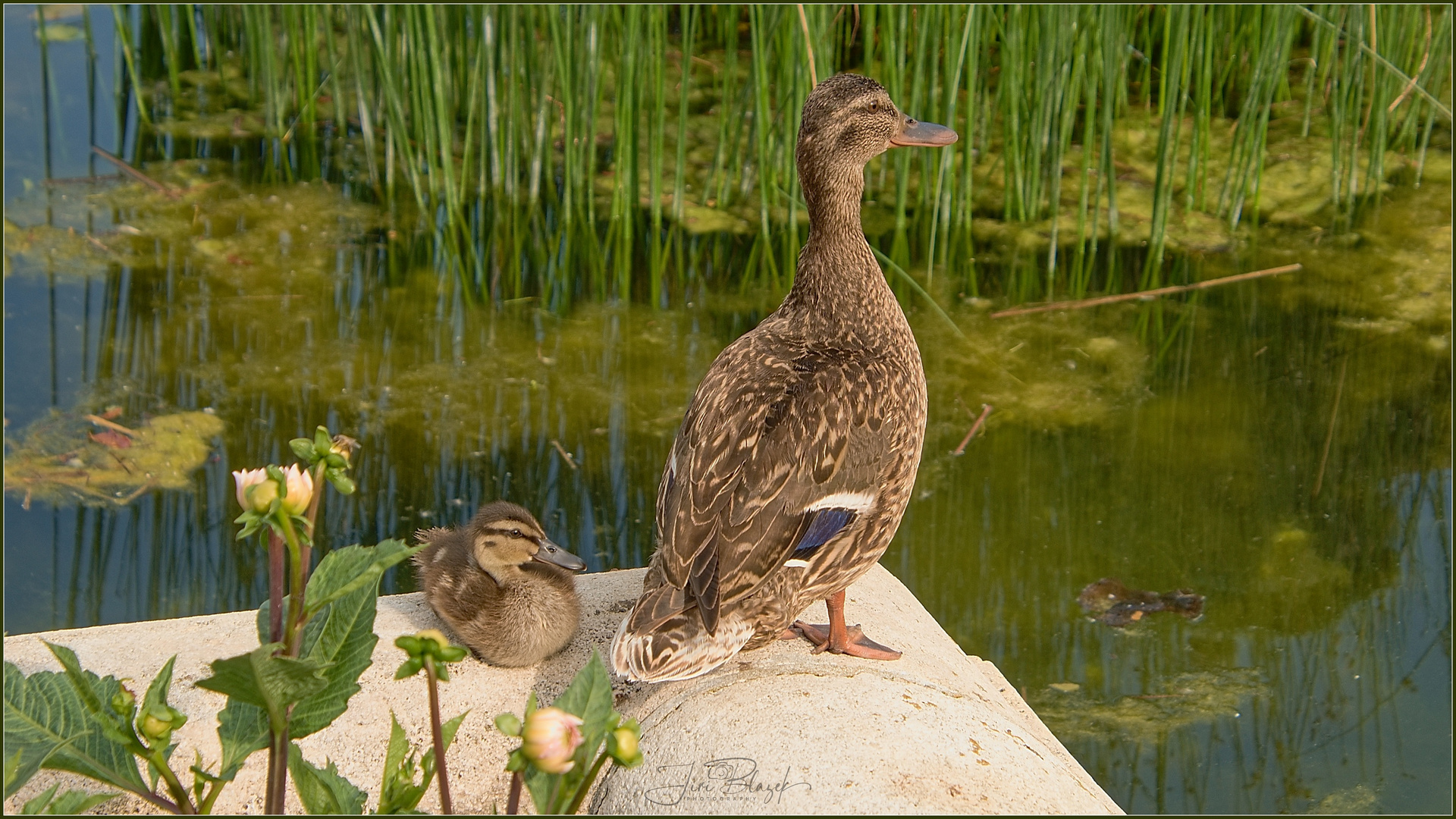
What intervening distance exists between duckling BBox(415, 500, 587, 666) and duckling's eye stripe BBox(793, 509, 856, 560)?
26.4 inches

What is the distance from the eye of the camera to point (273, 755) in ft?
6.82

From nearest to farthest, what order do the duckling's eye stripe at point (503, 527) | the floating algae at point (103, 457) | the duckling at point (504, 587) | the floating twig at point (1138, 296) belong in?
the duckling at point (504, 587) → the duckling's eye stripe at point (503, 527) → the floating algae at point (103, 457) → the floating twig at point (1138, 296)

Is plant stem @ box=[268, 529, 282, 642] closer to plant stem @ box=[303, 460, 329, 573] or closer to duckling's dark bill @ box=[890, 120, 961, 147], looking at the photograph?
plant stem @ box=[303, 460, 329, 573]

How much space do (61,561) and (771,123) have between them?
3.68m

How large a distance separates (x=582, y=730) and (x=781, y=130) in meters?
4.44

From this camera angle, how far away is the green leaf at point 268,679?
185cm

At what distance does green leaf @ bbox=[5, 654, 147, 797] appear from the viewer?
2084 mm

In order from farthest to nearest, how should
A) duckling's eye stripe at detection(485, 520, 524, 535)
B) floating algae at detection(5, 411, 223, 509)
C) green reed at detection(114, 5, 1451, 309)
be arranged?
green reed at detection(114, 5, 1451, 309) < floating algae at detection(5, 411, 223, 509) < duckling's eye stripe at detection(485, 520, 524, 535)

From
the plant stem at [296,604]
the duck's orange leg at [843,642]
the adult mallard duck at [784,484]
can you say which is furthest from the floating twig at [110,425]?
the plant stem at [296,604]

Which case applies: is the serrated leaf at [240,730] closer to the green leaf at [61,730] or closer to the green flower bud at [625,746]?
the green leaf at [61,730]

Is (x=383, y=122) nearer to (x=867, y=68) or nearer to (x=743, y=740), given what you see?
(x=867, y=68)

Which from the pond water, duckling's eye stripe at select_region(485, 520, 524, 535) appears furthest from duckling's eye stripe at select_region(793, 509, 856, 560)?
duckling's eye stripe at select_region(485, 520, 524, 535)

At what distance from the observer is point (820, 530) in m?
2.99

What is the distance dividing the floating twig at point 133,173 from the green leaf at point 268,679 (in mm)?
5160
